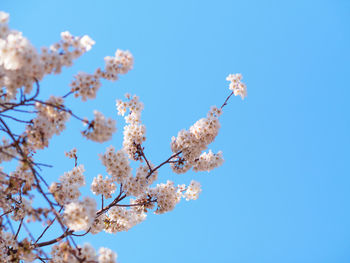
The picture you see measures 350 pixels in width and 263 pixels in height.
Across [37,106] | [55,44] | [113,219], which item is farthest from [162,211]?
[55,44]

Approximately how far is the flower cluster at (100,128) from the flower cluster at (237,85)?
318 cm

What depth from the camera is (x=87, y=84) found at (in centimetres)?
489

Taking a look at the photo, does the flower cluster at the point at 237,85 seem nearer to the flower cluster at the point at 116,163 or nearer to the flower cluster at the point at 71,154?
the flower cluster at the point at 116,163

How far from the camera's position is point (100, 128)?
4543 mm

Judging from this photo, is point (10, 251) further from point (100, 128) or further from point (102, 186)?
point (100, 128)

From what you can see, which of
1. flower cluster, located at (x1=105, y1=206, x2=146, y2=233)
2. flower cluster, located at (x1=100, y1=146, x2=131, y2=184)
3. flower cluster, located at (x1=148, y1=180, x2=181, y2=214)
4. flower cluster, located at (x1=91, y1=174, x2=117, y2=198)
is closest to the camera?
flower cluster, located at (x1=100, y1=146, x2=131, y2=184)

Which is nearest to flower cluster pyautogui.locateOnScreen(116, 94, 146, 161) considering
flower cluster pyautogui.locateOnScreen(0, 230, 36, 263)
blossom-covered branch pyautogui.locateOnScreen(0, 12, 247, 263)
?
blossom-covered branch pyautogui.locateOnScreen(0, 12, 247, 263)

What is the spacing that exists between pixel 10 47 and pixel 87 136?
1.49m

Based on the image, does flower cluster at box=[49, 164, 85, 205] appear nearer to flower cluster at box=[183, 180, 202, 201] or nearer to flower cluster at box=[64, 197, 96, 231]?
flower cluster at box=[64, 197, 96, 231]

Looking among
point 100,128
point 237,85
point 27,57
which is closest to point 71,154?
point 100,128

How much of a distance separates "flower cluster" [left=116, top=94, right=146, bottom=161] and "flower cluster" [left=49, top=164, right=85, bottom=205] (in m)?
1.05

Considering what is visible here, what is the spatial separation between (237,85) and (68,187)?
3.88 metres

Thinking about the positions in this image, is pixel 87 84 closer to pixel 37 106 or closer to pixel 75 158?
pixel 37 106

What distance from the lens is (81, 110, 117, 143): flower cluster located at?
4535 millimetres
